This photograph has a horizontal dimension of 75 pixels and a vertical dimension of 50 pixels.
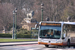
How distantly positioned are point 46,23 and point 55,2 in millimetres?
66377

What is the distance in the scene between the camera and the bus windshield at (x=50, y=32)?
22.6 meters

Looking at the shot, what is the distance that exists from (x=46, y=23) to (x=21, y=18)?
86.4m

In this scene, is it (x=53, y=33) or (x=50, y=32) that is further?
(x=50, y=32)

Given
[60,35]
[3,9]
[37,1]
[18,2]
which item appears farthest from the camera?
[18,2]

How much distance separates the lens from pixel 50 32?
2281cm

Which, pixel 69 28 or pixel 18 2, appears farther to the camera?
pixel 18 2

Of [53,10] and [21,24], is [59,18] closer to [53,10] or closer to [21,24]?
[53,10]

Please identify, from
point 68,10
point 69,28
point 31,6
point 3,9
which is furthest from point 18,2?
point 69,28

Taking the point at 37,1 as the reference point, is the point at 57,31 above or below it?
below

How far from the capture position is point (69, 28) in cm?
2422

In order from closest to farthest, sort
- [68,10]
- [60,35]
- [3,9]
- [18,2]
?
[60,35] → [68,10] → [3,9] → [18,2]

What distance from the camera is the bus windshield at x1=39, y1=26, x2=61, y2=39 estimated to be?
2264 cm

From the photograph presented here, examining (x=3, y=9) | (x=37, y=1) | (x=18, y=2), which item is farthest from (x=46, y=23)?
(x=18, y=2)

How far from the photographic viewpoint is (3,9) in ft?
288
